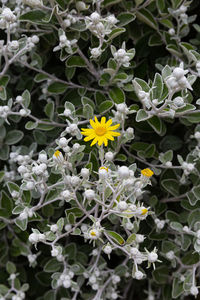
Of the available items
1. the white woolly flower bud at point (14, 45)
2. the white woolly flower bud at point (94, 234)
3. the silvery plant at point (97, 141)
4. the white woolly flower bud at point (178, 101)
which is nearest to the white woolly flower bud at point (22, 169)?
the silvery plant at point (97, 141)

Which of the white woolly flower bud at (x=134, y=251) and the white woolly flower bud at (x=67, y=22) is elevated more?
the white woolly flower bud at (x=67, y=22)

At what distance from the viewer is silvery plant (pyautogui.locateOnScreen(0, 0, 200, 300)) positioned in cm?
142

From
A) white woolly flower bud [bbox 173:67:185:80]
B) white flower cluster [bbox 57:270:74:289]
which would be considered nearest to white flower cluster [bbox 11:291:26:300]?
white flower cluster [bbox 57:270:74:289]

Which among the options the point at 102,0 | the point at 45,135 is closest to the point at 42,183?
the point at 45,135

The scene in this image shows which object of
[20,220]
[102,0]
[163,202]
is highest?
[102,0]

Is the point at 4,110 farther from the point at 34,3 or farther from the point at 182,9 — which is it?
the point at 182,9

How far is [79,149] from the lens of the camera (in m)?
1.43

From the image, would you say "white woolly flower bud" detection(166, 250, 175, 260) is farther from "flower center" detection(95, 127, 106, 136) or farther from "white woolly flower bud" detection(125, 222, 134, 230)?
"flower center" detection(95, 127, 106, 136)

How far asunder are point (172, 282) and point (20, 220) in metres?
0.79

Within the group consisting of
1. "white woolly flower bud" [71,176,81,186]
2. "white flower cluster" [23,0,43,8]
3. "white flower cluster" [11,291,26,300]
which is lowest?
"white flower cluster" [11,291,26,300]

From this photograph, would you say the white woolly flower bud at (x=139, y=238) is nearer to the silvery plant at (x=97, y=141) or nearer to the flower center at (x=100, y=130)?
the silvery plant at (x=97, y=141)

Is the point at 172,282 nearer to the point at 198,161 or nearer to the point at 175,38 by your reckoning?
the point at 198,161

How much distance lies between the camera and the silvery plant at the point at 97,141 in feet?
4.67

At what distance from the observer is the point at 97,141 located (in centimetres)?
140
